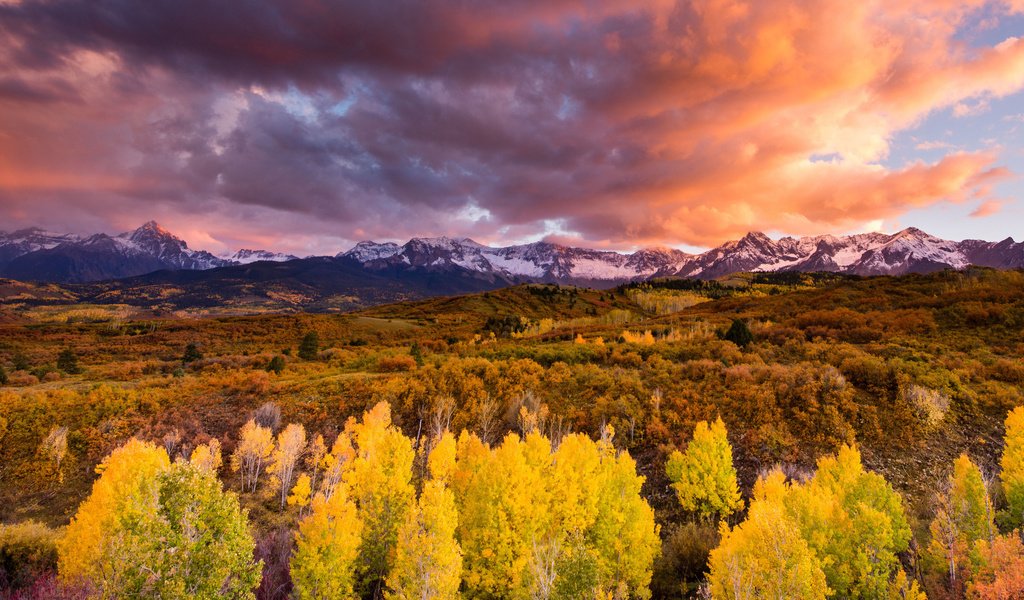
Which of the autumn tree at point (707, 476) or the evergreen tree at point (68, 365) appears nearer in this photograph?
the autumn tree at point (707, 476)

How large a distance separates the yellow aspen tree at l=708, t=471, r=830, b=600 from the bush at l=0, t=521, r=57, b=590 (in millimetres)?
23235

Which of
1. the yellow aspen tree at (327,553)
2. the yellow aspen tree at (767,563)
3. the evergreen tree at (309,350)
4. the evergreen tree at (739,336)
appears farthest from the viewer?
the evergreen tree at (309,350)

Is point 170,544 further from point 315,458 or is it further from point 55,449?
point 55,449

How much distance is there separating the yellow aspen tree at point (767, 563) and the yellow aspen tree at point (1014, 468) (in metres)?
12.9

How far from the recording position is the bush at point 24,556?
14.6m

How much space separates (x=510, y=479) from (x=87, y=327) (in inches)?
5328

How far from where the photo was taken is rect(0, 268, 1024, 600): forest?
1203 cm

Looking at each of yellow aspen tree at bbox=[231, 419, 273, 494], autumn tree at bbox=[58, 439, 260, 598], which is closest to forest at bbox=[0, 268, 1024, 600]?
autumn tree at bbox=[58, 439, 260, 598]

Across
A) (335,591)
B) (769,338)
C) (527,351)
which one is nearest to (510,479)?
(335,591)

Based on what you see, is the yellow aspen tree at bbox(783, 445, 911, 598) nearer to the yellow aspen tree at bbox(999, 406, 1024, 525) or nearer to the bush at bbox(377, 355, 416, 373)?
the yellow aspen tree at bbox(999, 406, 1024, 525)

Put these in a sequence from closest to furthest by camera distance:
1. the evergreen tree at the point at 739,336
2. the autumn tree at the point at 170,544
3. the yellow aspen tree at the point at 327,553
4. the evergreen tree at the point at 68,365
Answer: the autumn tree at the point at 170,544, the yellow aspen tree at the point at 327,553, the evergreen tree at the point at 739,336, the evergreen tree at the point at 68,365

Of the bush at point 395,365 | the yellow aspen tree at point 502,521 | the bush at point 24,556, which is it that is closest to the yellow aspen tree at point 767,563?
the yellow aspen tree at point 502,521

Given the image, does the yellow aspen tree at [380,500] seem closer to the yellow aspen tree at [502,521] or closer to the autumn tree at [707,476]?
the yellow aspen tree at [502,521]

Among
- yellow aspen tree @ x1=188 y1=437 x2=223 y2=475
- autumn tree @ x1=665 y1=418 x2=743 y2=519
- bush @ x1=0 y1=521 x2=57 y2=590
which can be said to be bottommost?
bush @ x1=0 y1=521 x2=57 y2=590
